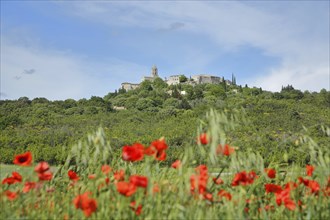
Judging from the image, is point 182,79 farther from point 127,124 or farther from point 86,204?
point 86,204

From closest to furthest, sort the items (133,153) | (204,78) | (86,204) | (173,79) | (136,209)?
(86,204), (136,209), (133,153), (204,78), (173,79)

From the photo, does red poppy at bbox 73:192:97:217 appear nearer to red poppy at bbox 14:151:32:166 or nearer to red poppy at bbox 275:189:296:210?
red poppy at bbox 14:151:32:166

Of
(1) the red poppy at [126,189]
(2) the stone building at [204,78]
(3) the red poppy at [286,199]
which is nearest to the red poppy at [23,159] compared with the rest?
(1) the red poppy at [126,189]

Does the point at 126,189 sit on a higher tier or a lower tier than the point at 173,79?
lower

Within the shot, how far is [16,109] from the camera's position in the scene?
95.9 ft

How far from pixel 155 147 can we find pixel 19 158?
1004 mm

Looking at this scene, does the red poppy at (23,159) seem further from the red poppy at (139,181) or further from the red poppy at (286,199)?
the red poppy at (286,199)

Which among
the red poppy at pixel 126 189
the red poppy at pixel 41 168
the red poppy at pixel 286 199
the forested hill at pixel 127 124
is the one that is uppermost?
the forested hill at pixel 127 124

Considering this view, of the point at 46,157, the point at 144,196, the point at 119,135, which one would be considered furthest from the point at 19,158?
the point at 119,135

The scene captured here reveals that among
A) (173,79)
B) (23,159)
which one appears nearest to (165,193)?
(23,159)

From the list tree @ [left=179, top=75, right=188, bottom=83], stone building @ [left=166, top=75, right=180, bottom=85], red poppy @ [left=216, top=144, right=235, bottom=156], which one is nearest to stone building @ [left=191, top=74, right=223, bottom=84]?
tree @ [left=179, top=75, right=188, bottom=83]

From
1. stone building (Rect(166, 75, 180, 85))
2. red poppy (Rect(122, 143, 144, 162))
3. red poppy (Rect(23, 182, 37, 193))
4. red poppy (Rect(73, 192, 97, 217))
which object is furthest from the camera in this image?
stone building (Rect(166, 75, 180, 85))

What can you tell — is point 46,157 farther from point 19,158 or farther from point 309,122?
point 309,122

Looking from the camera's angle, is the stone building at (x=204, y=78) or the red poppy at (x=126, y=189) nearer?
the red poppy at (x=126, y=189)
